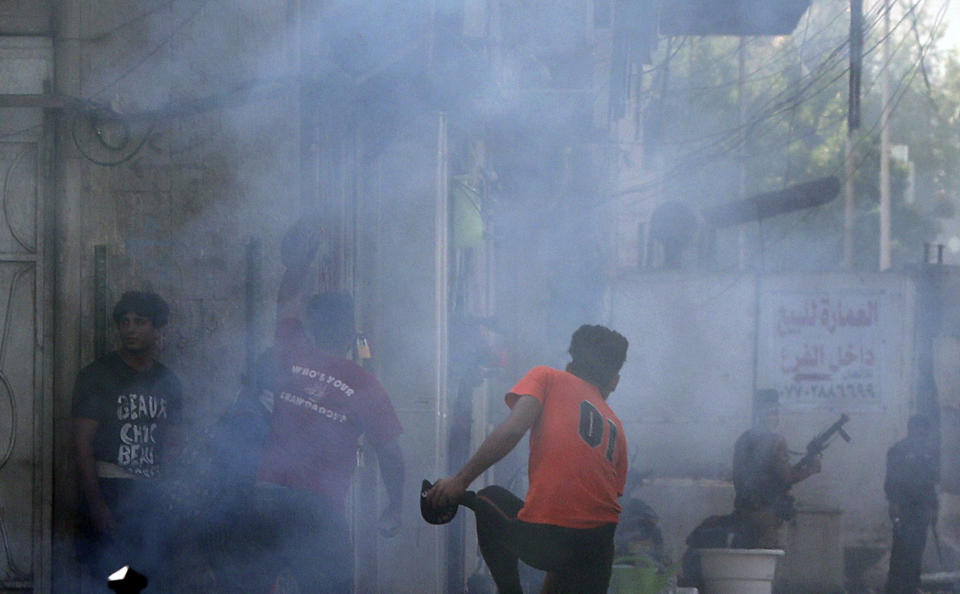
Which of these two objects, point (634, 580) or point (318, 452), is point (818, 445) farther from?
point (318, 452)

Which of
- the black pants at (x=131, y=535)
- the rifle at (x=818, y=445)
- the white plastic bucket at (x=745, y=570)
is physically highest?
the black pants at (x=131, y=535)

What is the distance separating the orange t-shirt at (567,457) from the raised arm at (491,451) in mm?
56

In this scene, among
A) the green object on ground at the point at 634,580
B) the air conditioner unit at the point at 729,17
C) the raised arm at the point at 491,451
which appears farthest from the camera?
the air conditioner unit at the point at 729,17

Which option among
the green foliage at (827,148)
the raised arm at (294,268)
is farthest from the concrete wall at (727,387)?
the green foliage at (827,148)

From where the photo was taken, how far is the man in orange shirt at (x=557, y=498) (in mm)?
4672

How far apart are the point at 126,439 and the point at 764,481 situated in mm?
5958

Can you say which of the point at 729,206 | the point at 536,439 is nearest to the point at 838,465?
the point at 729,206

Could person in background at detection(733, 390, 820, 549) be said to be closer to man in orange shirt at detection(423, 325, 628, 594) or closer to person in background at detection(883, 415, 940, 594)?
person in background at detection(883, 415, 940, 594)

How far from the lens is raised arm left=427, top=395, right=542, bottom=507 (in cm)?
442

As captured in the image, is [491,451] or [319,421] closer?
[491,451]

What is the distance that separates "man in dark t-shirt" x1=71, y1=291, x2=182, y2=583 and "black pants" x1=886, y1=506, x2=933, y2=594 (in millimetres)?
7070

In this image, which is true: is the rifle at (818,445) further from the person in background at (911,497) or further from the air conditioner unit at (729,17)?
the air conditioner unit at (729,17)

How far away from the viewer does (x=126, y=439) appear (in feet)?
16.9

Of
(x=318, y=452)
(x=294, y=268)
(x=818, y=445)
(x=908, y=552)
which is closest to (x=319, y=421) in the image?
(x=318, y=452)
